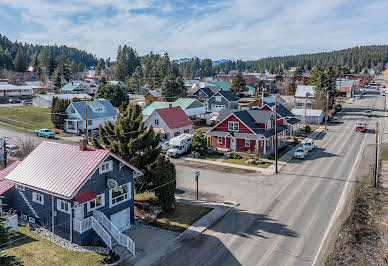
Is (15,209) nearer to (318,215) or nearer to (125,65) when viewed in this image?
(318,215)

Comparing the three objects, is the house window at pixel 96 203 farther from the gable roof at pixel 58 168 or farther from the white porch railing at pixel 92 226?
the gable roof at pixel 58 168

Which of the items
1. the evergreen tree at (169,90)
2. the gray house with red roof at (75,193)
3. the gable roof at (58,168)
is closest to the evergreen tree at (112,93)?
the evergreen tree at (169,90)

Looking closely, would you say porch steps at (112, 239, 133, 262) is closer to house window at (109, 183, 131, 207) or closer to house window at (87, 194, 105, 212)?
house window at (87, 194, 105, 212)

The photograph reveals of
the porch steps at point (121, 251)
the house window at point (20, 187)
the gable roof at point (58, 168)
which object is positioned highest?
the gable roof at point (58, 168)

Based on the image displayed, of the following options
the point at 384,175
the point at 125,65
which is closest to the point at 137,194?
the point at 384,175

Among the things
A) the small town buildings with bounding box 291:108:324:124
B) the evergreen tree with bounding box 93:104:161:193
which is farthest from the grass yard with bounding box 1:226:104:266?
the small town buildings with bounding box 291:108:324:124

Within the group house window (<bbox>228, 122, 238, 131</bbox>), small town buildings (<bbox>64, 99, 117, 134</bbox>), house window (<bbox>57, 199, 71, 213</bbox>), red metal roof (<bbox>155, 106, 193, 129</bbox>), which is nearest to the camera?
house window (<bbox>57, 199, 71, 213</bbox>)

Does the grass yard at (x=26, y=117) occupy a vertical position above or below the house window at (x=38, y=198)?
above
